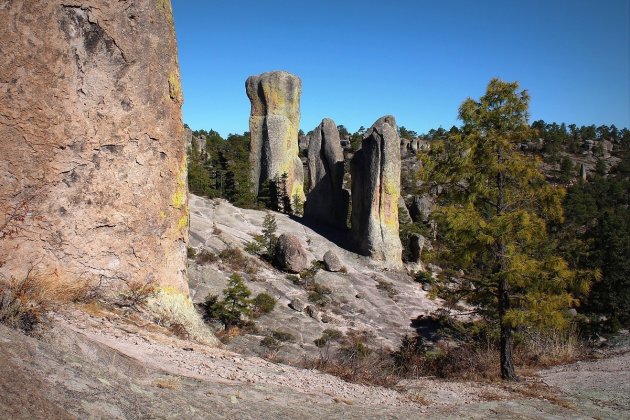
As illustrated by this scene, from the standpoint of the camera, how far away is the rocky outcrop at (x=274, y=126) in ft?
110

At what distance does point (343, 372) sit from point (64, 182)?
3811 millimetres

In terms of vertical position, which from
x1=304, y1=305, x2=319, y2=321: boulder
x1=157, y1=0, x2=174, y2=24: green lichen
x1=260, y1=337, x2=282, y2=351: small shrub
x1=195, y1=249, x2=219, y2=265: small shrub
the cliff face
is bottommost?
x1=260, y1=337, x2=282, y2=351: small shrub

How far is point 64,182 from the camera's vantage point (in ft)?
15.3

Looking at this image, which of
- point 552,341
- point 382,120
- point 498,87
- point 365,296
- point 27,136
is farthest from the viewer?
point 382,120

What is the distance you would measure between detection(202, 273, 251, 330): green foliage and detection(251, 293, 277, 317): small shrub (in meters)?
1.08

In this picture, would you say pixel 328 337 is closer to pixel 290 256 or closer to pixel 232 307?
pixel 232 307

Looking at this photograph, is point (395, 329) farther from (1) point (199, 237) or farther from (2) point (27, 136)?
(2) point (27, 136)

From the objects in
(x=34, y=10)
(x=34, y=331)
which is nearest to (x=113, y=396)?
(x=34, y=331)

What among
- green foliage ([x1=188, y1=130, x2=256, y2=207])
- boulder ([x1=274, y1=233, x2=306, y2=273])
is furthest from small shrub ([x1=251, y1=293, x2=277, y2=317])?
green foliage ([x1=188, y1=130, x2=256, y2=207])

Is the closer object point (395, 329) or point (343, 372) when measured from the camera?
point (343, 372)

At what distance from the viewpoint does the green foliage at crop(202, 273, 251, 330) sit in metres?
14.5

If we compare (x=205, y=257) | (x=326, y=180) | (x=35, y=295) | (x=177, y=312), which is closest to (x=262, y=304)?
(x=205, y=257)

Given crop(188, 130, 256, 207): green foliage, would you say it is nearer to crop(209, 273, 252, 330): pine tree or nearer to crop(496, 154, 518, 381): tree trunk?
crop(209, 273, 252, 330): pine tree

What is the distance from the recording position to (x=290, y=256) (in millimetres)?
21156
